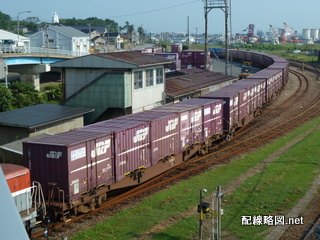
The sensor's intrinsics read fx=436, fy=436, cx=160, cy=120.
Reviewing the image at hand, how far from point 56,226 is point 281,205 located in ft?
31.1

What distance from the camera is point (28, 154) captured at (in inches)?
698

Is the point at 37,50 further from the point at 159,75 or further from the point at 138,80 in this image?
the point at 138,80

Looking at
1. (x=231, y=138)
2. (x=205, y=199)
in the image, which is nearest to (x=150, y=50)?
(x=231, y=138)

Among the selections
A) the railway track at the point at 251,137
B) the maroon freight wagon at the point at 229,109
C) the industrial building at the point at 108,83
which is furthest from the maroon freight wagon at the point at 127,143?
the industrial building at the point at 108,83

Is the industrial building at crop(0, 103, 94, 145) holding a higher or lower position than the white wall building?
lower

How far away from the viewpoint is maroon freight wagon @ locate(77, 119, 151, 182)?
64.7 ft

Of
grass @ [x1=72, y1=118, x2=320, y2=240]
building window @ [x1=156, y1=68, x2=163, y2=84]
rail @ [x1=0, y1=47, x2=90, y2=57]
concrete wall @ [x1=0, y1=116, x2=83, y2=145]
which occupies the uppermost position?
rail @ [x1=0, y1=47, x2=90, y2=57]

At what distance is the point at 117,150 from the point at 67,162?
10.5 ft

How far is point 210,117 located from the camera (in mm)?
29047

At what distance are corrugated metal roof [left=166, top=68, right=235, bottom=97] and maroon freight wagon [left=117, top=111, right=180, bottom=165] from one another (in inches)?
574

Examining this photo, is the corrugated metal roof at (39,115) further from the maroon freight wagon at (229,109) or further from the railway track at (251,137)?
the maroon freight wagon at (229,109)

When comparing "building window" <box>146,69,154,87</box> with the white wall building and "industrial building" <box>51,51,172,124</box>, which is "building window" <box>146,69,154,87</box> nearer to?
"industrial building" <box>51,51,172,124</box>

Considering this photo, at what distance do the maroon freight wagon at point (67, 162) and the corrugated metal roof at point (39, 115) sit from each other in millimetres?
9380

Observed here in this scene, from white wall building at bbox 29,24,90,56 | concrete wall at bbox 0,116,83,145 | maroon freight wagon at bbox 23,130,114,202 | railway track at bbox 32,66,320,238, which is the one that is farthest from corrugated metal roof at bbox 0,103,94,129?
white wall building at bbox 29,24,90,56
